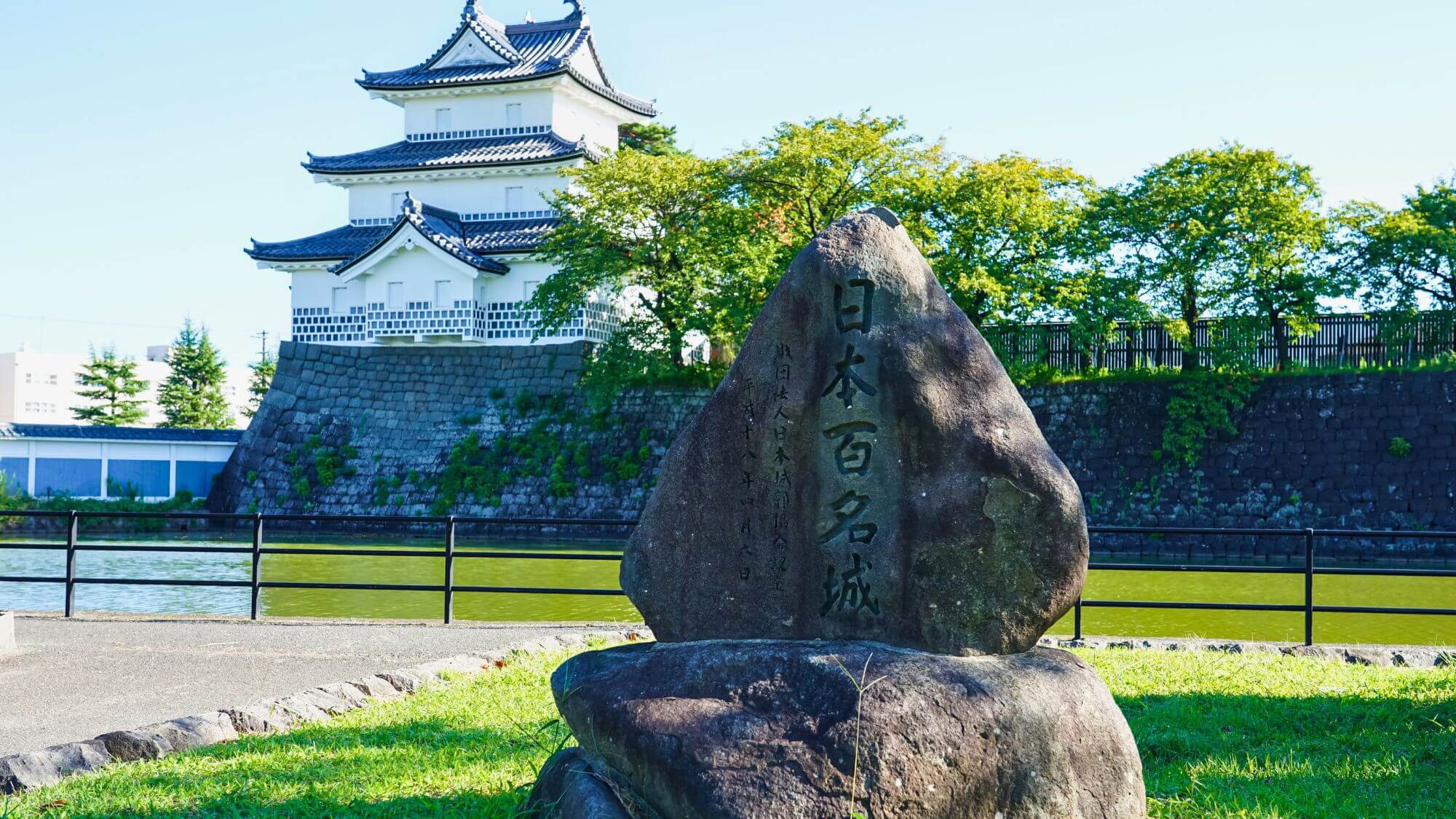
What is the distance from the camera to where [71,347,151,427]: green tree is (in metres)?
38.7

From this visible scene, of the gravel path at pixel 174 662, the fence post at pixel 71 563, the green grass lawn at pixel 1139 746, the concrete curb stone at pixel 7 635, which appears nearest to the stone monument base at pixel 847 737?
the green grass lawn at pixel 1139 746

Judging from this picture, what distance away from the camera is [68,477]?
29.8 meters

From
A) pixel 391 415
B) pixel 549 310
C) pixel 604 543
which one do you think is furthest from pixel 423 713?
pixel 391 415

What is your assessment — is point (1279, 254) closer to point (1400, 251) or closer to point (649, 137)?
point (1400, 251)

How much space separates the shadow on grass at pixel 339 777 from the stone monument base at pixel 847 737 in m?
0.80

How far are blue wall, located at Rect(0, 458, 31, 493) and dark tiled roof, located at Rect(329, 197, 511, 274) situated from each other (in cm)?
867

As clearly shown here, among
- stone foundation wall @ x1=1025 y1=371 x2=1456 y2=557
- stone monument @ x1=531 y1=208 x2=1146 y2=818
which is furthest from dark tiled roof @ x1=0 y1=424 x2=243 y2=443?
stone monument @ x1=531 y1=208 x2=1146 y2=818

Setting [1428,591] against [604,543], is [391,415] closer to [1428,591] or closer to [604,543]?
[604,543]

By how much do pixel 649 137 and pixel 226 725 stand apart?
35.3m

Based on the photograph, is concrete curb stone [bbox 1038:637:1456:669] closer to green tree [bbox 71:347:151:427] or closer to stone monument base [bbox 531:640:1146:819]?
stone monument base [bbox 531:640:1146:819]

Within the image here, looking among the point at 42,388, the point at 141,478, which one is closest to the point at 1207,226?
the point at 141,478

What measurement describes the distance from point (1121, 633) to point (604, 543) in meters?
14.0

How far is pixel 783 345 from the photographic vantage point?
4.42 meters

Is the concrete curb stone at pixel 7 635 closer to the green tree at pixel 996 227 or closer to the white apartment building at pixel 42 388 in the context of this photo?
the green tree at pixel 996 227
